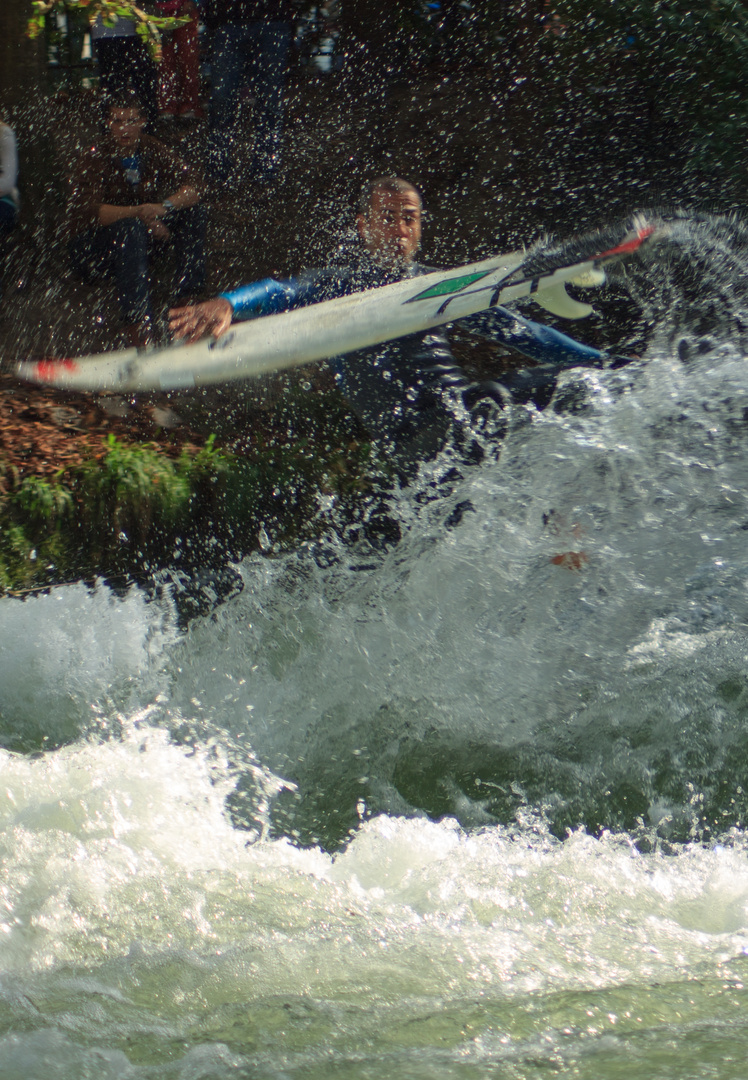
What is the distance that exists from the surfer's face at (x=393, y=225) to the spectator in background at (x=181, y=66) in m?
2.46

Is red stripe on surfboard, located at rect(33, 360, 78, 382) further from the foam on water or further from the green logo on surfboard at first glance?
the foam on water

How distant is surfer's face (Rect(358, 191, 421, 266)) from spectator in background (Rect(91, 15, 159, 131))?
2559mm

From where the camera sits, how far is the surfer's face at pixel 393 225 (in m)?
2.66

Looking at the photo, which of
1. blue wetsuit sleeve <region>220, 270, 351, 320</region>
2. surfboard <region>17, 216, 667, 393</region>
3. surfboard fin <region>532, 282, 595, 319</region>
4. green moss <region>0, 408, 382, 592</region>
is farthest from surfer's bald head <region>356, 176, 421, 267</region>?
green moss <region>0, 408, 382, 592</region>

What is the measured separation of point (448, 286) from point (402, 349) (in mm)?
432

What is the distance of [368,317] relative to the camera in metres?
2.83

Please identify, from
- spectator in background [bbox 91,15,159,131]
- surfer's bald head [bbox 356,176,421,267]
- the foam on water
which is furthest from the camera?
spectator in background [bbox 91,15,159,131]

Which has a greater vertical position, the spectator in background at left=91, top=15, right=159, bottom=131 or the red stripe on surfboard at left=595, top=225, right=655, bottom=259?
the spectator in background at left=91, top=15, right=159, bottom=131

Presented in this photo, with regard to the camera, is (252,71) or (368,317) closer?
(368,317)

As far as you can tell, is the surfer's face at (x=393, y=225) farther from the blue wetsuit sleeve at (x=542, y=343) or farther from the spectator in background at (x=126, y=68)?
the spectator in background at (x=126, y=68)

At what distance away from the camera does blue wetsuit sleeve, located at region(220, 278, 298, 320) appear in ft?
9.88

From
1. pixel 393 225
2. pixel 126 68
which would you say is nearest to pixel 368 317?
pixel 393 225

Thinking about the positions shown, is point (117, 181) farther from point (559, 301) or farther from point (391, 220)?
point (559, 301)

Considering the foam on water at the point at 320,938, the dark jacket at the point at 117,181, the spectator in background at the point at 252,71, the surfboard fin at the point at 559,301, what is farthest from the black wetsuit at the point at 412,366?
the spectator in background at the point at 252,71
